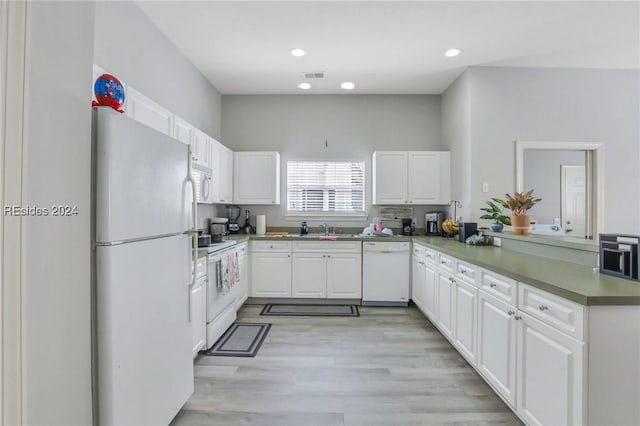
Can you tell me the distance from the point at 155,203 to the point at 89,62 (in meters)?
0.67

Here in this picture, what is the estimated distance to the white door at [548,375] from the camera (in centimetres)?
133

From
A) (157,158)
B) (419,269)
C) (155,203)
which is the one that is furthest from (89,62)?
(419,269)

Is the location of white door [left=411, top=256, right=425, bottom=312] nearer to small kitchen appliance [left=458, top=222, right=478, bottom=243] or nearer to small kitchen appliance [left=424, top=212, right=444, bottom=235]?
small kitchen appliance [left=458, top=222, right=478, bottom=243]

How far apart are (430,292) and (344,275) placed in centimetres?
112

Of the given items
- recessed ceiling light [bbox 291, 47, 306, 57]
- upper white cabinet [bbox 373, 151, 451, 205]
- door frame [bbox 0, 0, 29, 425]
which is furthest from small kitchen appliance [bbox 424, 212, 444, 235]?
door frame [bbox 0, 0, 29, 425]

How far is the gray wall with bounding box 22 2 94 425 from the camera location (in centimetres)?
99

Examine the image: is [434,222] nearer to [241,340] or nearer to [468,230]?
[468,230]

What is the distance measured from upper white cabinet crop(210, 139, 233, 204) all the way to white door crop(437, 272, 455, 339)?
2676mm

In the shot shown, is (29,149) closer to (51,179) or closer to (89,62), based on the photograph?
(51,179)

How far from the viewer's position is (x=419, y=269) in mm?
3730

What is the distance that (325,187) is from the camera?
4715mm

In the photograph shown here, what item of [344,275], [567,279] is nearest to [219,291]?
[344,275]

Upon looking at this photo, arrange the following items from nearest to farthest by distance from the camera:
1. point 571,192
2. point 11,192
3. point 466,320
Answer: point 11,192 < point 466,320 < point 571,192

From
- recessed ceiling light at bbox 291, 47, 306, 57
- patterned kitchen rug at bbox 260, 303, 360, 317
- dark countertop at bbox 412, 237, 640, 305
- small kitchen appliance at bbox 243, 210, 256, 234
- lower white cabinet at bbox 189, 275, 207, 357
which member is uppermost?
recessed ceiling light at bbox 291, 47, 306, 57
